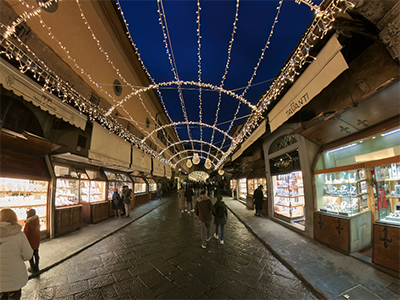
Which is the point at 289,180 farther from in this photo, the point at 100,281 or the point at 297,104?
the point at 100,281

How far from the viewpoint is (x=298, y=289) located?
10.7ft

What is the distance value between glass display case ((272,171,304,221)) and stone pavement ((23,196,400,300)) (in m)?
1.85

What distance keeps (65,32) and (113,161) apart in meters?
5.49

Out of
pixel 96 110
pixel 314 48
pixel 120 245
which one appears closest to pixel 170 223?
pixel 120 245

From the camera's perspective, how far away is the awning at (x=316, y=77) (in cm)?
312

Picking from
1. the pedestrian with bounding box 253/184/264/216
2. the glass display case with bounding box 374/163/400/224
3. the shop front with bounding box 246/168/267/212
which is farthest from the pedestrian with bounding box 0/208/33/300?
the shop front with bounding box 246/168/267/212

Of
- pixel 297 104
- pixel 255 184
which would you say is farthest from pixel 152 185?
pixel 297 104

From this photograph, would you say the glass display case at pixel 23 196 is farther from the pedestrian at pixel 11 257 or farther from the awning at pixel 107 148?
the pedestrian at pixel 11 257

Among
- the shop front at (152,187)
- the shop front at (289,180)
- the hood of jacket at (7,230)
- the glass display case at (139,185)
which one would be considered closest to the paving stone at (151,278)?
the hood of jacket at (7,230)

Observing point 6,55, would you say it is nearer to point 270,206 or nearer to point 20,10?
point 20,10

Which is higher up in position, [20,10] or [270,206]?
[20,10]

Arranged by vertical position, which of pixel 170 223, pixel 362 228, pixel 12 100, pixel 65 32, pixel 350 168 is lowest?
pixel 170 223

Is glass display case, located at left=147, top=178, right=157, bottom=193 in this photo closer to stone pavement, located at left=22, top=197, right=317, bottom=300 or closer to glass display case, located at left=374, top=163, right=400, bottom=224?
stone pavement, located at left=22, top=197, right=317, bottom=300

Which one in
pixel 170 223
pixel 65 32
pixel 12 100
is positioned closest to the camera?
pixel 12 100
